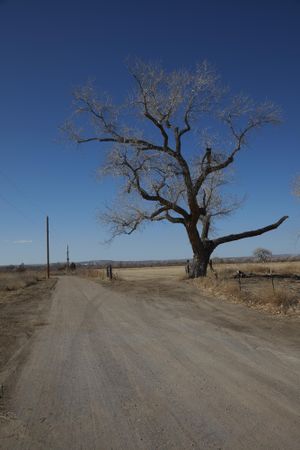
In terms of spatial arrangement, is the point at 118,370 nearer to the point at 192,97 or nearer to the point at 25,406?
the point at 25,406

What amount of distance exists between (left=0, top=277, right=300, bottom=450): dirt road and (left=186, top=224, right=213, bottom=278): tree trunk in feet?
51.2

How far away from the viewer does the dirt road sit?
481 centimetres

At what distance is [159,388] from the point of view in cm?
640

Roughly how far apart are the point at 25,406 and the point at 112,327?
6.12 meters

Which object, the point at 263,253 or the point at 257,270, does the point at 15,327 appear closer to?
the point at 257,270

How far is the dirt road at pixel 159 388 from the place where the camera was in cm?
481

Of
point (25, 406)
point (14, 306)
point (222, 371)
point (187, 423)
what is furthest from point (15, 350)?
point (14, 306)

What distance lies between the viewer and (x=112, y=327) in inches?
470

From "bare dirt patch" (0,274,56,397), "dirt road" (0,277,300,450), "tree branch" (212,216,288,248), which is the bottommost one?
"dirt road" (0,277,300,450)

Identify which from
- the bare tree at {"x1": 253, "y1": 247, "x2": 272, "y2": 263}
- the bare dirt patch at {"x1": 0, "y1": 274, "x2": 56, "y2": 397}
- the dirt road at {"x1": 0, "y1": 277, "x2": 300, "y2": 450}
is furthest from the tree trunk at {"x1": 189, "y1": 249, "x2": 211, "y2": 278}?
the bare tree at {"x1": 253, "y1": 247, "x2": 272, "y2": 263}

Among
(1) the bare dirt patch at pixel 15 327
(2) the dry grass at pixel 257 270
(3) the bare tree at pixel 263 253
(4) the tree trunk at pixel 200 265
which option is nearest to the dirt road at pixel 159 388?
(1) the bare dirt patch at pixel 15 327

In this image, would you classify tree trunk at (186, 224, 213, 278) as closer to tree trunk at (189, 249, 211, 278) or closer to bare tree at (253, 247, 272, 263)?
tree trunk at (189, 249, 211, 278)

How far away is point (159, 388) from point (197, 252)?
2152 cm

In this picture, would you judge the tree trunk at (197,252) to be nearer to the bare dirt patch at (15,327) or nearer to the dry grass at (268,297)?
the dry grass at (268,297)
